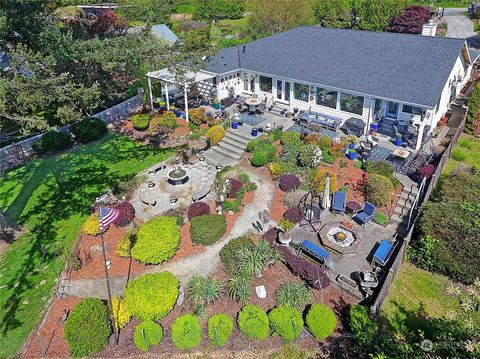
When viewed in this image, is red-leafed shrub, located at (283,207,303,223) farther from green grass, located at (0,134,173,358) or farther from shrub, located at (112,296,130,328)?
green grass, located at (0,134,173,358)

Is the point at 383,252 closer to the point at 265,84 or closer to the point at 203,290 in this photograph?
the point at 203,290

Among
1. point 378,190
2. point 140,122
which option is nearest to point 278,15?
point 140,122

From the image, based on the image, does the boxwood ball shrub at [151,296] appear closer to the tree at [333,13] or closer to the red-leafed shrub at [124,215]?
the red-leafed shrub at [124,215]

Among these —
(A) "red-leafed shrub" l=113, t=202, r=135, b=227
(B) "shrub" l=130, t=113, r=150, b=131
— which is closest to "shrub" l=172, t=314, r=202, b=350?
(A) "red-leafed shrub" l=113, t=202, r=135, b=227

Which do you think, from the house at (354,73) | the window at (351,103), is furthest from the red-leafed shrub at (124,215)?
the window at (351,103)

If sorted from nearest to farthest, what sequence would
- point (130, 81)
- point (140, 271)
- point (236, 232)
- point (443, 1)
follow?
point (140, 271)
point (236, 232)
point (130, 81)
point (443, 1)

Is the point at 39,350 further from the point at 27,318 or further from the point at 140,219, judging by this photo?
the point at 140,219

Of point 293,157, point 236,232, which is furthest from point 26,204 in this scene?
point 293,157
